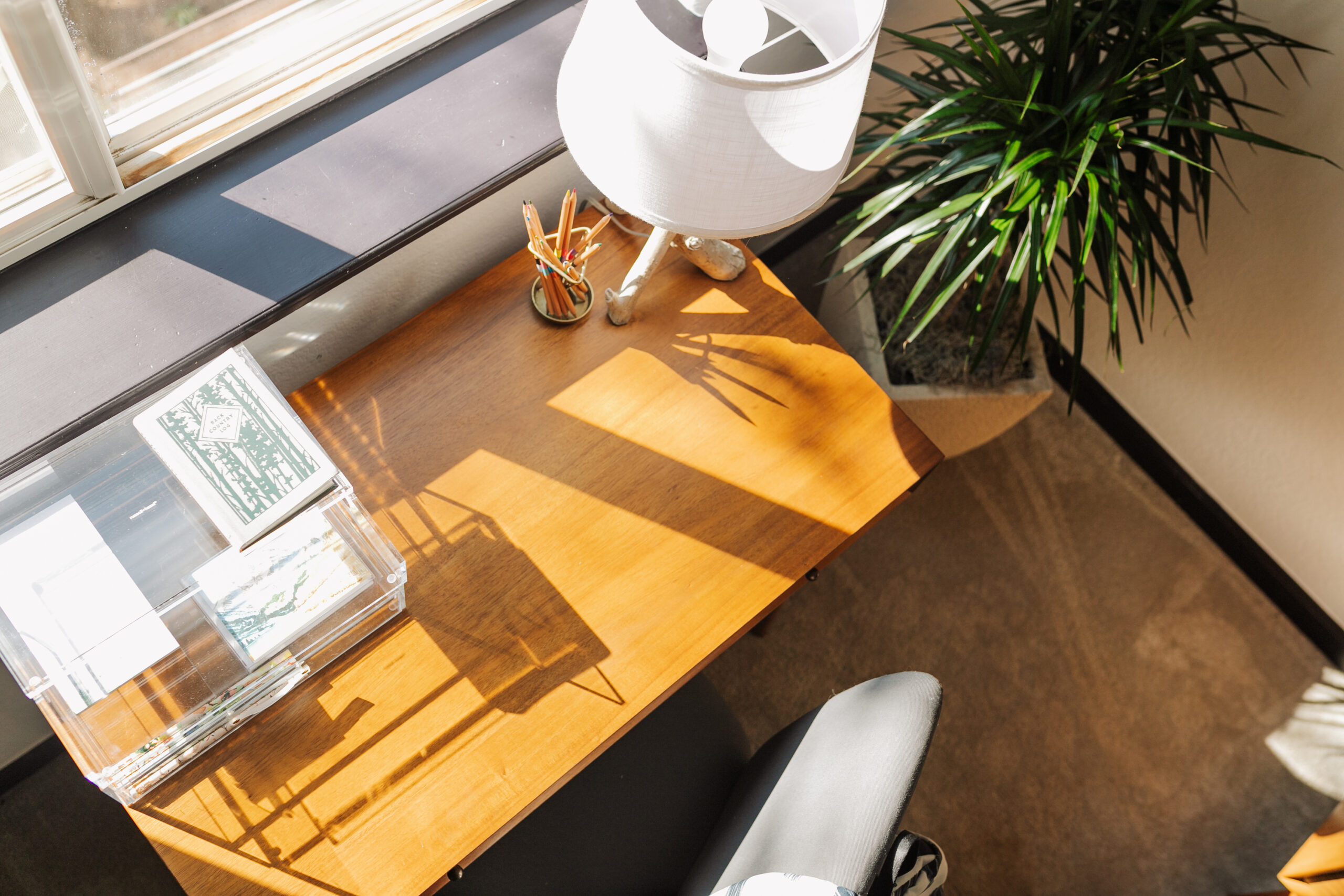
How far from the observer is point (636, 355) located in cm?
135

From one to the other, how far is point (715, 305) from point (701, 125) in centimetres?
52

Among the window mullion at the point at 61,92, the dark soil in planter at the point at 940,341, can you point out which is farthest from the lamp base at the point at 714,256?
the window mullion at the point at 61,92

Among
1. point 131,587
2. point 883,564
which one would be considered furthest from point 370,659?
point 883,564

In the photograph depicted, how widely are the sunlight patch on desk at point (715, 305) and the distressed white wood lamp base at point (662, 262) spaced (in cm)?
3

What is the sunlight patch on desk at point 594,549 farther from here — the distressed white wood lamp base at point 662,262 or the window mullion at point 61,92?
the window mullion at point 61,92

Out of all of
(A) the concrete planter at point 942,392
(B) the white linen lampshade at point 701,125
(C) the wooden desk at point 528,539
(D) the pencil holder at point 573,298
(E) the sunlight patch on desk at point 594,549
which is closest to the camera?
(B) the white linen lampshade at point 701,125

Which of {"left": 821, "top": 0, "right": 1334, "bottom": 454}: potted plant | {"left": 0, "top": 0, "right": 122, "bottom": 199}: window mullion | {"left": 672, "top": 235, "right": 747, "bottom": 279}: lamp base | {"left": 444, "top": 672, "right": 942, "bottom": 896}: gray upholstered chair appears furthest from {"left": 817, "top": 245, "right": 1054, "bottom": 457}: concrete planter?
{"left": 0, "top": 0, "right": 122, "bottom": 199}: window mullion

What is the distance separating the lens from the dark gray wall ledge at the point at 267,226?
108cm

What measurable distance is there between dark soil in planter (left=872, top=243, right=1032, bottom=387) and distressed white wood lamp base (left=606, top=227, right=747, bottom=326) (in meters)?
0.50

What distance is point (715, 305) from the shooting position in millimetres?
1400

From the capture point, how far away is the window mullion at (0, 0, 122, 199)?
931mm

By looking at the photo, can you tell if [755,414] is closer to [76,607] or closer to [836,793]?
[836,793]

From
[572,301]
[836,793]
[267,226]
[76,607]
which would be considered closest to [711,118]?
[572,301]

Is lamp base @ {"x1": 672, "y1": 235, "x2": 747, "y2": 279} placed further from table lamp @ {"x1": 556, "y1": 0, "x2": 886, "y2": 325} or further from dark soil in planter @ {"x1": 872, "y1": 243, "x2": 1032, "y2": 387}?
dark soil in planter @ {"x1": 872, "y1": 243, "x2": 1032, "y2": 387}
